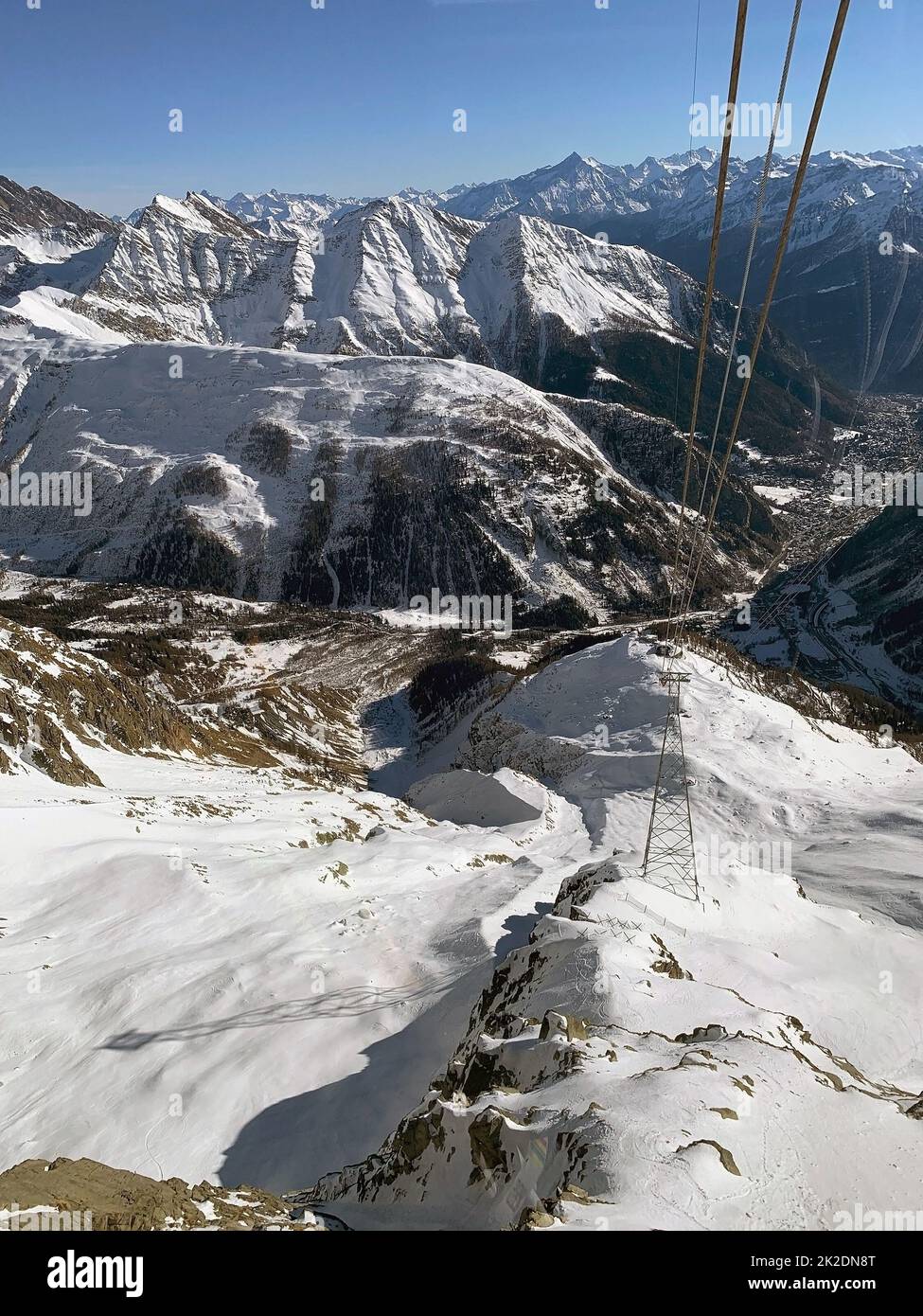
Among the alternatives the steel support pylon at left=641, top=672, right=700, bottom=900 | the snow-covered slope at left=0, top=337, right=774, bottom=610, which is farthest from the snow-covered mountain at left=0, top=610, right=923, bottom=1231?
the snow-covered slope at left=0, top=337, right=774, bottom=610

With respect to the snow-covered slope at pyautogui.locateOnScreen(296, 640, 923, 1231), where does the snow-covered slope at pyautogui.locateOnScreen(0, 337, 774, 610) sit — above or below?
above

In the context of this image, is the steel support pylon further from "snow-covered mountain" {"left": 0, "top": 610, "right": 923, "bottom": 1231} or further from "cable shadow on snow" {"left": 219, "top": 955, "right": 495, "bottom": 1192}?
"cable shadow on snow" {"left": 219, "top": 955, "right": 495, "bottom": 1192}

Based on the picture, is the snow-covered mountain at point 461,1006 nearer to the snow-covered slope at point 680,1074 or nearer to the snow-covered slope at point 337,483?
the snow-covered slope at point 680,1074

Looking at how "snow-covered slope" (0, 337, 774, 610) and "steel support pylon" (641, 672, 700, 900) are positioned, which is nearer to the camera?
"steel support pylon" (641, 672, 700, 900)

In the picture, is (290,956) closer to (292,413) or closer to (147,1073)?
(147,1073)

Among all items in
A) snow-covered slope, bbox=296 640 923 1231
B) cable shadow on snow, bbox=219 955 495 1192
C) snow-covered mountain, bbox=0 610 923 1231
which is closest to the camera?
snow-covered slope, bbox=296 640 923 1231

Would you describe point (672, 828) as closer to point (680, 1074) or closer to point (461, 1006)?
point (461, 1006)
